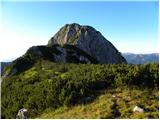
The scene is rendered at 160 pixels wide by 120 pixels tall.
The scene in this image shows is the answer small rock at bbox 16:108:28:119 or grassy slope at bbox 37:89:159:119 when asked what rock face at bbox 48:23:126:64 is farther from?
grassy slope at bbox 37:89:159:119

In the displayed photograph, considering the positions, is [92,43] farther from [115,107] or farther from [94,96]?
[115,107]

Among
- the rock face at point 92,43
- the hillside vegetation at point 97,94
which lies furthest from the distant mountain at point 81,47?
the hillside vegetation at point 97,94

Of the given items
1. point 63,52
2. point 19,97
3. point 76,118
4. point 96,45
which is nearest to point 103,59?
point 96,45

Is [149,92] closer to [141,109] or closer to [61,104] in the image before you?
[141,109]

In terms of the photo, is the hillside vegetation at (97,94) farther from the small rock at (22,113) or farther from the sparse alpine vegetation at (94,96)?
the small rock at (22,113)

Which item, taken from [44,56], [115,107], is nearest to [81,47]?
[44,56]

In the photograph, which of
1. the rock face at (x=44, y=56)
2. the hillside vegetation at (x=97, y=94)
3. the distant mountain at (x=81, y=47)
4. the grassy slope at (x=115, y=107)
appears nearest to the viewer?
the grassy slope at (x=115, y=107)
